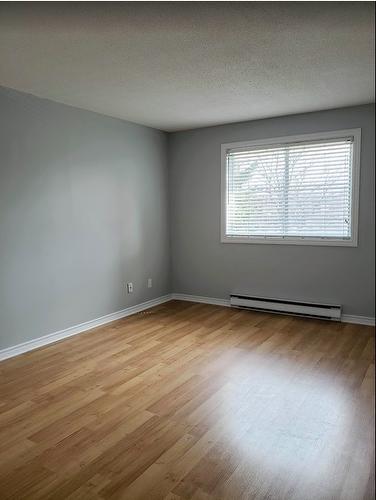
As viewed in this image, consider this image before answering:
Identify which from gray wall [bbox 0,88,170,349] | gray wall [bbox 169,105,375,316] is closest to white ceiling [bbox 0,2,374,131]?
gray wall [bbox 0,88,170,349]

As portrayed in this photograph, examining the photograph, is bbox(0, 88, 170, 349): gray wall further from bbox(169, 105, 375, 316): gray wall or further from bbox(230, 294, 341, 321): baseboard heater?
bbox(230, 294, 341, 321): baseboard heater

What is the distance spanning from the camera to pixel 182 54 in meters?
2.20

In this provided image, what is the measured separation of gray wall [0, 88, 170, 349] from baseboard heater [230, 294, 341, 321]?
3.64 feet

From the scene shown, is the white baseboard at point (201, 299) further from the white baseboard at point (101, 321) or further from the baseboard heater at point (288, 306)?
the baseboard heater at point (288, 306)

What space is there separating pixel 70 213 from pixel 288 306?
7.79 ft

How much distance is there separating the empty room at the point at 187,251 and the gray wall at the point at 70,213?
2 cm

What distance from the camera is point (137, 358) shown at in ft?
9.59

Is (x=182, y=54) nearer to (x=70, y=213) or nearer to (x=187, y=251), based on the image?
(x=70, y=213)

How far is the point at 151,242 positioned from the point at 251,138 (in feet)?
5.43

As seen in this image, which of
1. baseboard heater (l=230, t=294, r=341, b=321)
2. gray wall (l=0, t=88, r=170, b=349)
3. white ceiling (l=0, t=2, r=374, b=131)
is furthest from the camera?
baseboard heater (l=230, t=294, r=341, b=321)

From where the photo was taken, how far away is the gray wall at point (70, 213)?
2932 millimetres

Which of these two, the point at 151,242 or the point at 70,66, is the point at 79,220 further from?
the point at 70,66

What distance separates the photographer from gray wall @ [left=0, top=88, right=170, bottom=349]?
115 inches

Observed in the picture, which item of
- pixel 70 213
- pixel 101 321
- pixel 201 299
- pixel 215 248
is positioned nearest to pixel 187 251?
pixel 215 248
